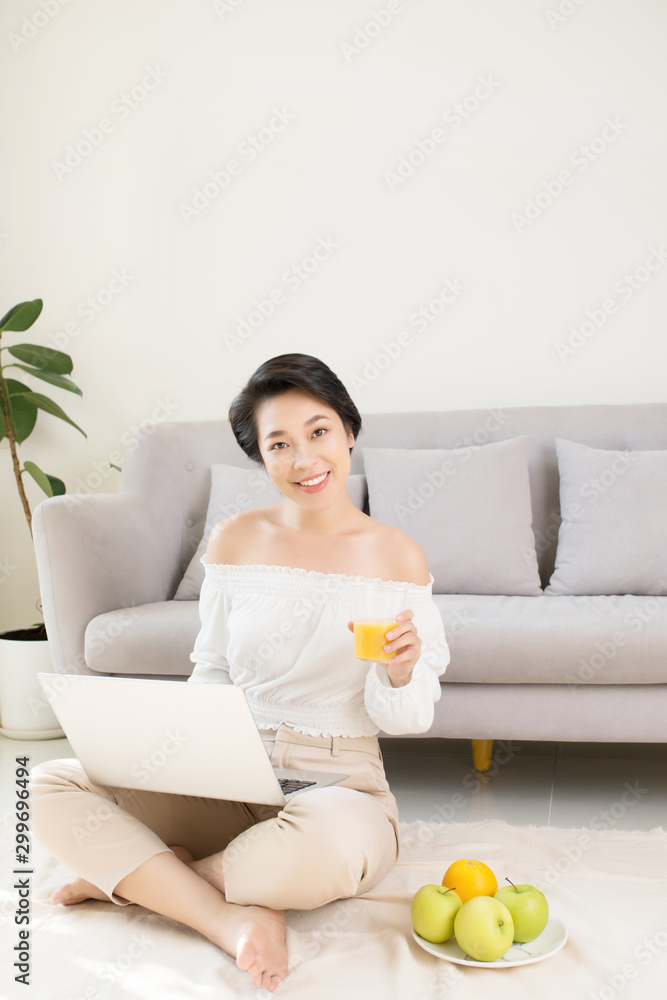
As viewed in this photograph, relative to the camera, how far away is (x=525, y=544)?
2395 millimetres

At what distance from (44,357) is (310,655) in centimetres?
195

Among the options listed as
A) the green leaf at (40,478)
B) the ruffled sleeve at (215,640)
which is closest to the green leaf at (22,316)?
the green leaf at (40,478)

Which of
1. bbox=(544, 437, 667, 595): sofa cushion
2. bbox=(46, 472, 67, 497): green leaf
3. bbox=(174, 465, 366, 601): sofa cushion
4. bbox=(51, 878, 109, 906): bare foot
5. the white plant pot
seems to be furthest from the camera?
bbox=(46, 472, 67, 497): green leaf

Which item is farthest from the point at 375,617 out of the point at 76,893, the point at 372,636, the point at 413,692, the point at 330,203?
the point at 330,203

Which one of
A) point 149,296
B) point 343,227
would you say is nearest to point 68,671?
point 149,296

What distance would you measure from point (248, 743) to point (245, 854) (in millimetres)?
210

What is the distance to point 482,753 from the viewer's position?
7.45 feet

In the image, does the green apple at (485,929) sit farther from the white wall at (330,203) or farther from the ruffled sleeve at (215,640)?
the white wall at (330,203)

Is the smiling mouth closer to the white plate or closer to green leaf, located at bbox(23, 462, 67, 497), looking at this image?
the white plate

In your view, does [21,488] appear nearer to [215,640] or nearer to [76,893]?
[215,640]

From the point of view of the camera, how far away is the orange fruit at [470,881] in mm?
1290

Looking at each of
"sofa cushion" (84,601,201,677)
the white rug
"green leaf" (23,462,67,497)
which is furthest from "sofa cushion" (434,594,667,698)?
"green leaf" (23,462,67,497)

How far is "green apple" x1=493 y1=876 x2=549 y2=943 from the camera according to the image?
4.08 feet

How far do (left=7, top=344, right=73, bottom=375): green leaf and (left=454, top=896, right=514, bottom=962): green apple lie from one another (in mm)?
2384
